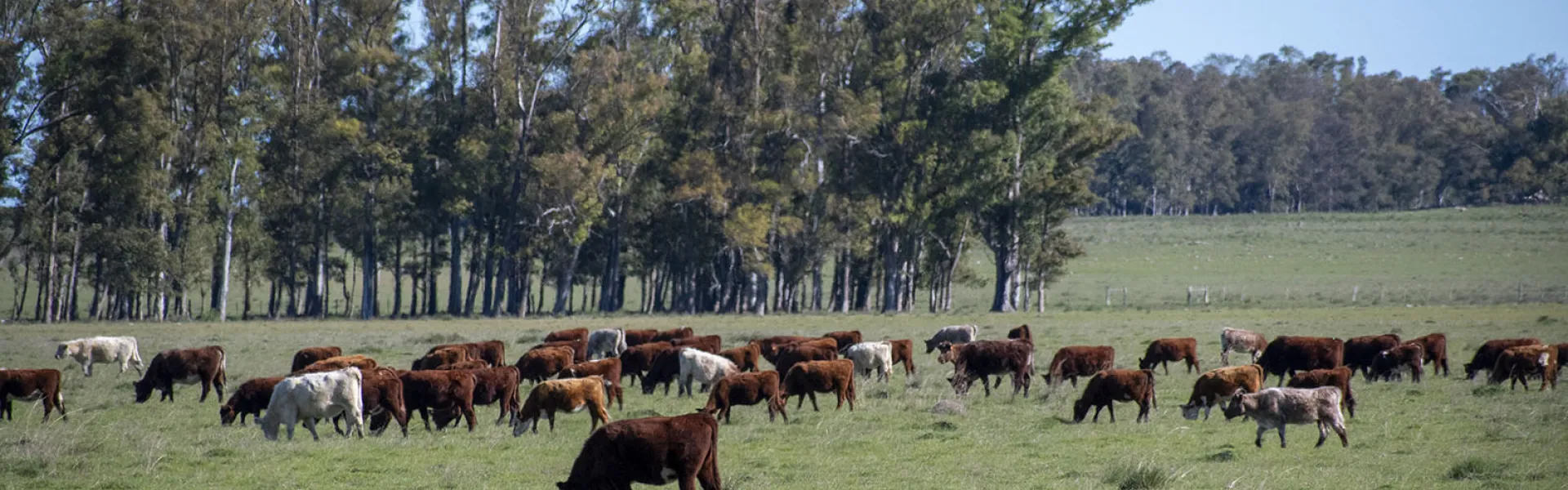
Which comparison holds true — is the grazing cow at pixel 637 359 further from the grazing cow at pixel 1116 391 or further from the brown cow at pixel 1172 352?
the brown cow at pixel 1172 352

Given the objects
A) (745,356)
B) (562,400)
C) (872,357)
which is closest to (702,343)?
(745,356)

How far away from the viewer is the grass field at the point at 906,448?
46.4ft

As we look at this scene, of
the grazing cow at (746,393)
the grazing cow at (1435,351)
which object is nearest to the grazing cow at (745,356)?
the grazing cow at (746,393)

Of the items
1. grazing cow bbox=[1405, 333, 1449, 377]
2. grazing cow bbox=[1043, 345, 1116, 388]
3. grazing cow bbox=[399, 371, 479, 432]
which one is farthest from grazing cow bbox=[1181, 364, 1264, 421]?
grazing cow bbox=[399, 371, 479, 432]

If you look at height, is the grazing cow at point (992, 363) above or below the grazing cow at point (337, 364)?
above

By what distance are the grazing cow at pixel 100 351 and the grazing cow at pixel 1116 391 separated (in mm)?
19444

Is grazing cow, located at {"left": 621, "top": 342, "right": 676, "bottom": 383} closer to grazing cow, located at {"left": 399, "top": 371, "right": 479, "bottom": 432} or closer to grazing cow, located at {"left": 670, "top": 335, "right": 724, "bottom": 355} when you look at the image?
grazing cow, located at {"left": 670, "top": 335, "right": 724, "bottom": 355}

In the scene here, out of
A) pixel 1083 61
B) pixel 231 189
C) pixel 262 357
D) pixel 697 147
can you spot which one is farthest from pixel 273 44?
Answer: pixel 1083 61

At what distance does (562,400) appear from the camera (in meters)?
18.5

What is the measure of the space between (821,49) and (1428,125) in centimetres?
9117

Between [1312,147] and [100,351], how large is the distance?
120m

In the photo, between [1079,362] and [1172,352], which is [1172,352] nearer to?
[1172,352]

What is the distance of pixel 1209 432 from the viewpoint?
17547mm

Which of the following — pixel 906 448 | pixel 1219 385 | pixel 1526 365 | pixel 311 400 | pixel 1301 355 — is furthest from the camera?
pixel 1301 355
